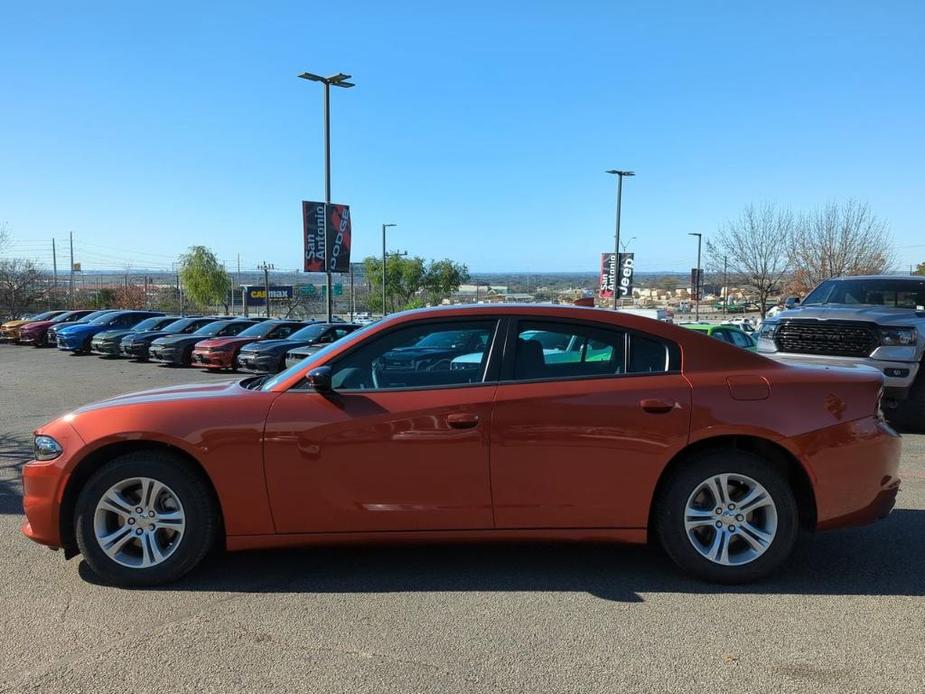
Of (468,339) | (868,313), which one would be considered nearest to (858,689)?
(468,339)

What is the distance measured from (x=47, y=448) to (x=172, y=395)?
702mm

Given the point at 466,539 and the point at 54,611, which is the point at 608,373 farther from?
the point at 54,611

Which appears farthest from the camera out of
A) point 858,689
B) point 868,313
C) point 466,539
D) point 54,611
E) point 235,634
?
point 868,313

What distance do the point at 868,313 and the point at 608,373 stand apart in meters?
6.60

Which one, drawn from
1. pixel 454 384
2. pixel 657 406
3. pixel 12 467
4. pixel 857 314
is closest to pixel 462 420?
pixel 454 384

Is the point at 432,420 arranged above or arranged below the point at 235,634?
above

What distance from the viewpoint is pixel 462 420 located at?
3818mm

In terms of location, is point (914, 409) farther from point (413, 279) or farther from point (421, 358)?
point (413, 279)

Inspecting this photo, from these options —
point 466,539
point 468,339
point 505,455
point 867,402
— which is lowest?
point 466,539

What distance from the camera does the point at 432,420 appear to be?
3816 millimetres

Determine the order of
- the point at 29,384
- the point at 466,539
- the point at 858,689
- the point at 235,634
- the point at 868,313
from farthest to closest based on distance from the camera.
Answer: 1. the point at 29,384
2. the point at 868,313
3. the point at 466,539
4. the point at 235,634
5. the point at 858,689

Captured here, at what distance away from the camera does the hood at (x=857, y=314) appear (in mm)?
Result: 8727

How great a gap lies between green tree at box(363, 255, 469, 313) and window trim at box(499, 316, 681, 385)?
56106 millimetres

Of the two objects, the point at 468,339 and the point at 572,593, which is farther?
the point at 468,339
